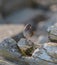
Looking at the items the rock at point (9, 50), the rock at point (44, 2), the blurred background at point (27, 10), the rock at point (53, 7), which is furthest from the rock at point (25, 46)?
the rock at point (44, 2)

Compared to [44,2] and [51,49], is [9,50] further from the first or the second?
[44,2]

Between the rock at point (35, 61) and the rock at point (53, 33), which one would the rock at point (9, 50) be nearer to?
the rock at point (35, 61)

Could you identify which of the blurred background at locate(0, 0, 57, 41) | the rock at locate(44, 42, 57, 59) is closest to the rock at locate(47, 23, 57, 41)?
the rock at locate(44, 42, 57, 59)

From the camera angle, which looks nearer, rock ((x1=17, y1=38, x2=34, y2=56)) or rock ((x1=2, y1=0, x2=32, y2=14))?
rock ((x1=17, y1=38, x2=34, y2=56))

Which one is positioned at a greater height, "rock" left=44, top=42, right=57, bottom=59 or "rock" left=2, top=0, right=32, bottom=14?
"rock" left=2, top=0, right=32, bottom=14

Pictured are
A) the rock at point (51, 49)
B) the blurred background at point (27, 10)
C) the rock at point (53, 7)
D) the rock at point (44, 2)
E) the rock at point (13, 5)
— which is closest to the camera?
the rock at point (51, 49)

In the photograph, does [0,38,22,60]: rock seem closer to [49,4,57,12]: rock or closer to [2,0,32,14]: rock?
[49,4,57,12]: rock

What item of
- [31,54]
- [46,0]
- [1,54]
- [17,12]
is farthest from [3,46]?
[46,0]

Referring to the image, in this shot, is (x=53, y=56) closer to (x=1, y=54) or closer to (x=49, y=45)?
(x=49, y=45)
